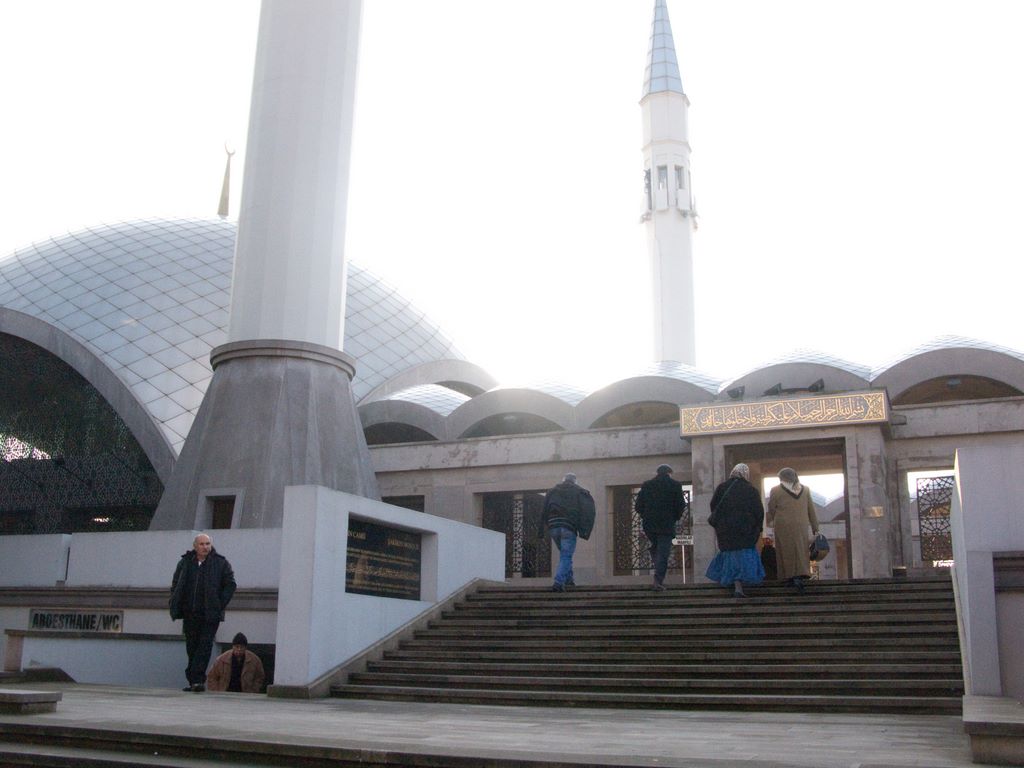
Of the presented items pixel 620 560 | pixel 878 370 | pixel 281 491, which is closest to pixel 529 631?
pixel 281 491

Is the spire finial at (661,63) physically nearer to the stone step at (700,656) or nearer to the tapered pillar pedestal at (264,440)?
the tapered pillar pedestal at (264,440)

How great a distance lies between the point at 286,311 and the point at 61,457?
10.2 m

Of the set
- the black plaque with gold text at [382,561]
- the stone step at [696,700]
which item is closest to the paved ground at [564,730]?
the stone step at [696,700]

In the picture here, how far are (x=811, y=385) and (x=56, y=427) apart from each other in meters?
15.9

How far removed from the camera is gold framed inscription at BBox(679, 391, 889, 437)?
16234 millimetres

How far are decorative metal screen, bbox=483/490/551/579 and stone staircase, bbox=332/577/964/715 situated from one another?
7.58 m

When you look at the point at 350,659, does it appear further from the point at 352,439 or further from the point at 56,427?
the point at 56,427

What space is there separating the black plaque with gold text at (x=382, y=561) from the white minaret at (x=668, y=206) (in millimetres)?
22980

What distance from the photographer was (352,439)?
15.7 m

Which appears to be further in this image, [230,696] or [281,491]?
[281,491]

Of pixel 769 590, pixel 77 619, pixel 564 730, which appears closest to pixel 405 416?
pixel 77 619

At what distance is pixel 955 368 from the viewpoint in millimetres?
18688

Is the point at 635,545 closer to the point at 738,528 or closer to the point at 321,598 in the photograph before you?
the point at 738,528

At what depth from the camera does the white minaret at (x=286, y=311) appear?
14625 mm
